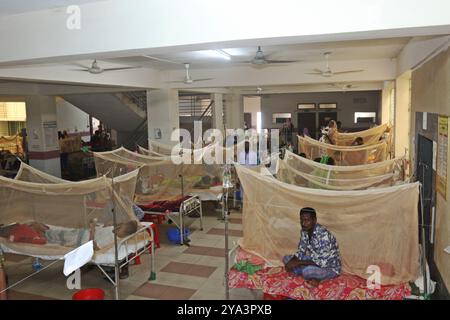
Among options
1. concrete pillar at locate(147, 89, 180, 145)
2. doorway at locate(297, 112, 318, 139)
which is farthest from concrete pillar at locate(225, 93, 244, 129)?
concrete pillar at locate(147, 89, 180, 145)

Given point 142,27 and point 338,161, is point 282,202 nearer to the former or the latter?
point 142,27

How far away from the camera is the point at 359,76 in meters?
7.14

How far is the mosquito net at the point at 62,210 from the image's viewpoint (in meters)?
4.09

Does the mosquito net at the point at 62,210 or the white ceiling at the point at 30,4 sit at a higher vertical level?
the white ceiling at the point at 30,4

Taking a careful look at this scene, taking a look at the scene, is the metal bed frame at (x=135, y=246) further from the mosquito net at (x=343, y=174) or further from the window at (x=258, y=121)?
the window at (x=258, y=121)

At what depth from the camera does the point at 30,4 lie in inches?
125

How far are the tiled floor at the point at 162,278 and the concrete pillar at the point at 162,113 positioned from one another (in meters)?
3.82

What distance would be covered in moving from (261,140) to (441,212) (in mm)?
7422

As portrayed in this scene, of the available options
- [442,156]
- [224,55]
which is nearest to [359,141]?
[224,55]

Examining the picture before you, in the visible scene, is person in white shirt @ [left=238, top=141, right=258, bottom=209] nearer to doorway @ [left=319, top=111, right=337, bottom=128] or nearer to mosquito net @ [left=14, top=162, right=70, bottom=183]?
mosquito net @ [left=14, top=162, right=70, bottom=183]

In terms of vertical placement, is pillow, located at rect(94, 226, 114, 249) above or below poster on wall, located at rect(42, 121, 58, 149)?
below

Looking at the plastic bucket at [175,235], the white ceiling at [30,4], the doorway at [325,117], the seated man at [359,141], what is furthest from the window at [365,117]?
the white ceiling at [30,4]

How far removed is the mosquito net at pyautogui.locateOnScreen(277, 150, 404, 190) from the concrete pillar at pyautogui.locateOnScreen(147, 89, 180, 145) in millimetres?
3698

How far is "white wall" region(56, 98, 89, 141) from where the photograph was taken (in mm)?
12164
